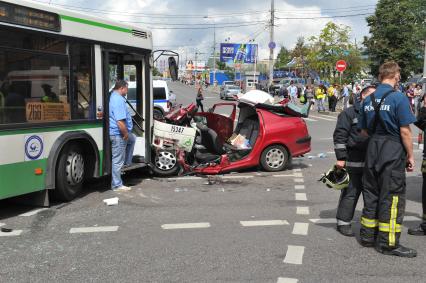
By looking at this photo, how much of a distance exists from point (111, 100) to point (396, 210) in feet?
15.0

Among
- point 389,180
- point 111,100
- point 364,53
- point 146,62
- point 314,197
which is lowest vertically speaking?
point 314,197

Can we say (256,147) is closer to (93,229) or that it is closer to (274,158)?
(274,158)

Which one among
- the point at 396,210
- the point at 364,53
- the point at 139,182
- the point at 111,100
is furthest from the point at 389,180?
the point at 364,53

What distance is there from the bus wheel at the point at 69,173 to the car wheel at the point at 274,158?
3.67 metres

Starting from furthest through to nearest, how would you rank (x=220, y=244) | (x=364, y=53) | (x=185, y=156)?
(x=364, y=53) < (x=185, y=156) < (x=220, y=244)

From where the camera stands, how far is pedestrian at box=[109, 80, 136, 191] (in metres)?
7.64

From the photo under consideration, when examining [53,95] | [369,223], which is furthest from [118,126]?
[369,223]

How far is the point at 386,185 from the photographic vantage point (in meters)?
4.93

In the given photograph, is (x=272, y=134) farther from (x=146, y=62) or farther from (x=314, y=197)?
(x=146, y=62)

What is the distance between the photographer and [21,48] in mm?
6230

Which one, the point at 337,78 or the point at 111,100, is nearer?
the point at 111,100

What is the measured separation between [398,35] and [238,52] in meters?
→ 26.7

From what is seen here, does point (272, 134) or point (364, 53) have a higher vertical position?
point (364, 53)

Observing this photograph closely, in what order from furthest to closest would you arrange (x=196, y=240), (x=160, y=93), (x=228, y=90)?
(x=228, y=90) → (x=160, y=93) → (x=196, y=240)
